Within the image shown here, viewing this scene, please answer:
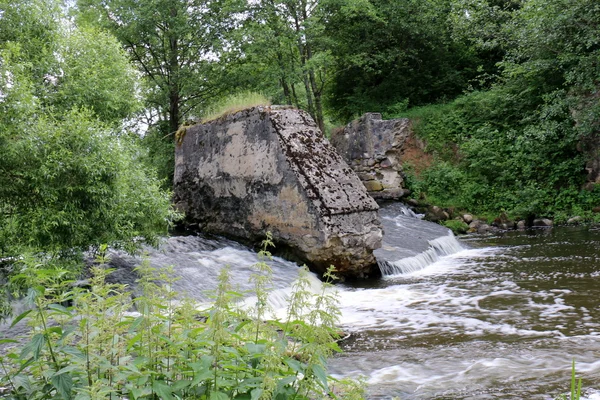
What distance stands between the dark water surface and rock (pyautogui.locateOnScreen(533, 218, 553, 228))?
401 cm

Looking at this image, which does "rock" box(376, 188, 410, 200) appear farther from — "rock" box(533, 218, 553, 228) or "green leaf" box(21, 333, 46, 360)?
"green leaf" box(21, 333, 46, 360)

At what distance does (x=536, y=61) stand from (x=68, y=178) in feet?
44.6

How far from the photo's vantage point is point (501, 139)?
16672mm

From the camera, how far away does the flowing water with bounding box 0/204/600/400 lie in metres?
4.53

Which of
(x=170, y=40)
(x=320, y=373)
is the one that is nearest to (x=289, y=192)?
(x=320, y=373)

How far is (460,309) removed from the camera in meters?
6.94

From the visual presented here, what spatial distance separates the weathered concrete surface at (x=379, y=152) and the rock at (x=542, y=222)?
14.5ft

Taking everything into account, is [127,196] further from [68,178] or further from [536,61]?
[536,61]

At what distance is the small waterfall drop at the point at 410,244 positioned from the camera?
1020 cm

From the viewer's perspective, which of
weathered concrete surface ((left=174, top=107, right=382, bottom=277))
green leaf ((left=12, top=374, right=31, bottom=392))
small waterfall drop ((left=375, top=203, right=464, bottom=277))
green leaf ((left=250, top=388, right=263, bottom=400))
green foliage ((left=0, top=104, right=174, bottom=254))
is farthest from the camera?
small waterfall drop ((left=375, top=203, right=464, bottom=277))

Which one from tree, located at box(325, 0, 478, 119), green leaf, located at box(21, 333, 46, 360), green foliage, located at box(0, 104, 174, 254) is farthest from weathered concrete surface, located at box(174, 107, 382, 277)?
tree, located at box(325, 0, 478, 119)

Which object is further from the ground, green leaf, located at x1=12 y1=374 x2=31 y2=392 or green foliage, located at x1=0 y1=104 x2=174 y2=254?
green foliage, located at x1=0 y1=104 x2=174 y2=254

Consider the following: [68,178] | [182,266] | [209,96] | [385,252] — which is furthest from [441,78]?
[68,178]

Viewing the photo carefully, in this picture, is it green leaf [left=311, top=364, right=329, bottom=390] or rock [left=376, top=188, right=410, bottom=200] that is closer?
green leaf [left=311, top=364, right=329, bottom=390]
